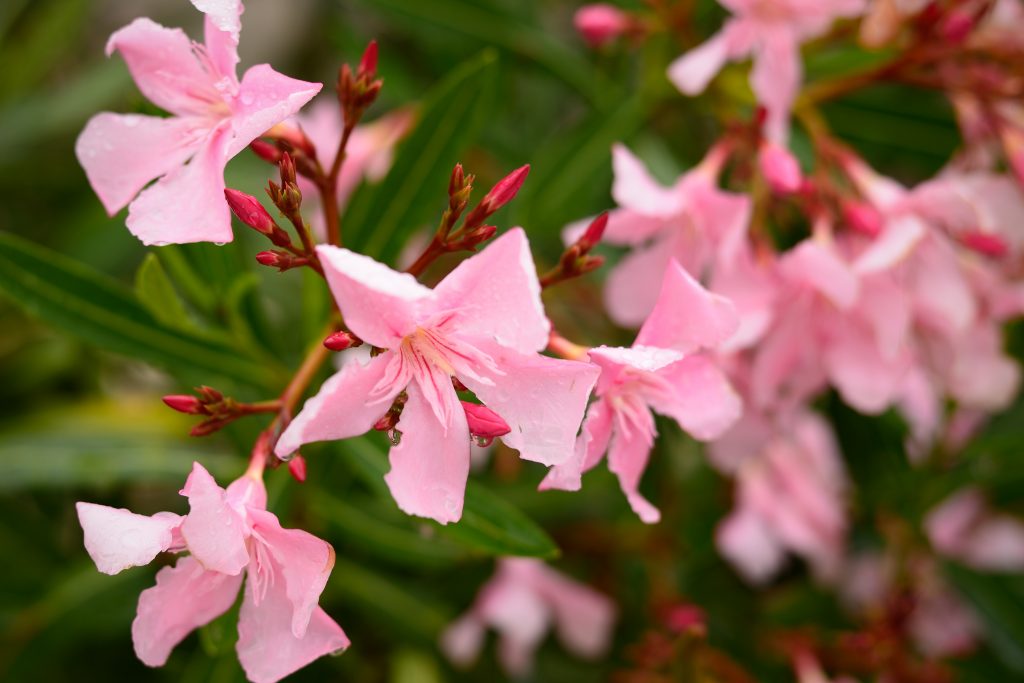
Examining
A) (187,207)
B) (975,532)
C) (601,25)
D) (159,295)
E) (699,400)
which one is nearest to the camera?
(187,207)

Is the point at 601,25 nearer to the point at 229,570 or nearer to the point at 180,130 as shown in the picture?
the point at 180,130

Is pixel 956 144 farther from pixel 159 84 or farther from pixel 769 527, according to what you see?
pixel 159 84

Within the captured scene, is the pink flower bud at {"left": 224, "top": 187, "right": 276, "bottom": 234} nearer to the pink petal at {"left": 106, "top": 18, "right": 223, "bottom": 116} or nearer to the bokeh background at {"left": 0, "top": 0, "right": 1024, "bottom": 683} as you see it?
the pink petal at {"left": 106, "top": 18, "right": 223, "bottom": 116}

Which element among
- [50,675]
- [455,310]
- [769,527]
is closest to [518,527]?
[455,310]

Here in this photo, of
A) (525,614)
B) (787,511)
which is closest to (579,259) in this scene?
(525,614)

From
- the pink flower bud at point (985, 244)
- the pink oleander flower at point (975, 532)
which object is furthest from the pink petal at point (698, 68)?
the pink oleander flower at point (975, 532)

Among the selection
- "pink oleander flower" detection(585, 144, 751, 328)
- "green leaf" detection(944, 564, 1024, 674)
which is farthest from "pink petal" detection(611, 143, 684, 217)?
A: "green leaf" detection(944, 564, 1024, 674)

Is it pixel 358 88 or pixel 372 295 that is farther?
pixel 358 88
